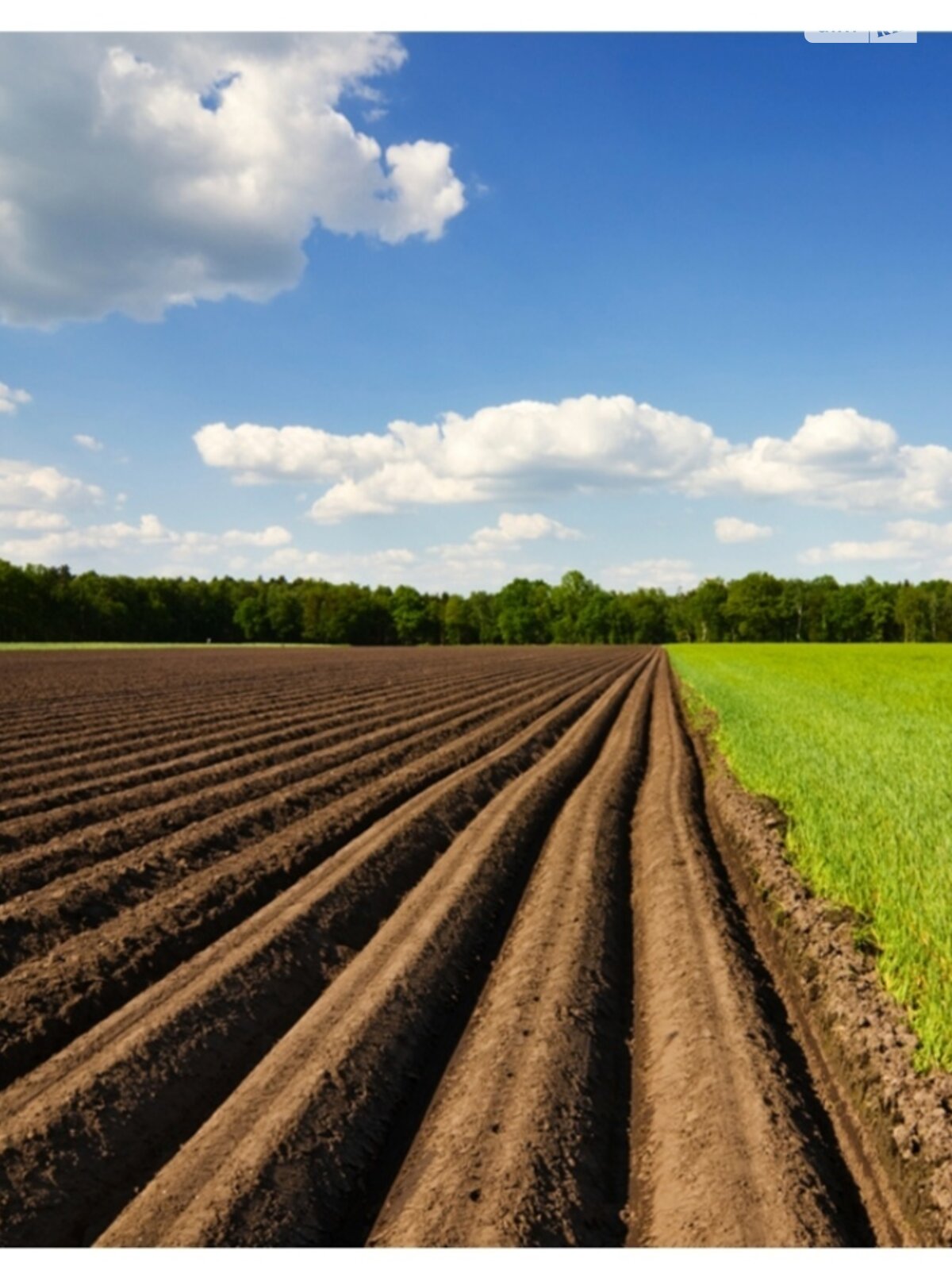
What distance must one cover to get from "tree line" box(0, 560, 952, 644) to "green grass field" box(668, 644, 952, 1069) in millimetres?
87727

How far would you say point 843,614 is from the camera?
11794 cm

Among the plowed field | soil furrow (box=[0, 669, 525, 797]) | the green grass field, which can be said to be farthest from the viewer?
soil furrow (box=[0, 669, 525, 797])

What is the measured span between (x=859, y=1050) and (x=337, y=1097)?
2807 mm

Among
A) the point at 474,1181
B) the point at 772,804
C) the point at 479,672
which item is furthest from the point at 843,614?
the point at 474,1181

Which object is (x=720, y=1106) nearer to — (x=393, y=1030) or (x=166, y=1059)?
(x=393, y=1030)

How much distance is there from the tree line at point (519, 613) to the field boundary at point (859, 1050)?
9759 centimetres

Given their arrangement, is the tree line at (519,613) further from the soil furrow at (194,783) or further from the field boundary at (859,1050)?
the field boundary at (859,1050)

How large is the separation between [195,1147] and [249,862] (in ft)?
14.7

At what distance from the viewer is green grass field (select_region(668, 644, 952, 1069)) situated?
5762 millimetres

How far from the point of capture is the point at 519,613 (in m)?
123

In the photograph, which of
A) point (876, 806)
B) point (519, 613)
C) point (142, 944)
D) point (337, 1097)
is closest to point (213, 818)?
point (142, 944)

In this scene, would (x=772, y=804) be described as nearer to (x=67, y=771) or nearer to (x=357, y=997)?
(x=357, y=997)

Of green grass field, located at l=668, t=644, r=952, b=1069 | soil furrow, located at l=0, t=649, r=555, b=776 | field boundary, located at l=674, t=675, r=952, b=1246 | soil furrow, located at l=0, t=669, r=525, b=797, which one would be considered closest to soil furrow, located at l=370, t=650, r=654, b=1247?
field boundary, located at l=674, t=675, r=952, b=1246

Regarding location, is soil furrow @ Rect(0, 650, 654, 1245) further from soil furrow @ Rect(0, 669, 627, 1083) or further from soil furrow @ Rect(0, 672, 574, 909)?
soil furrow @ Rect(0, 672, 574, 909)
